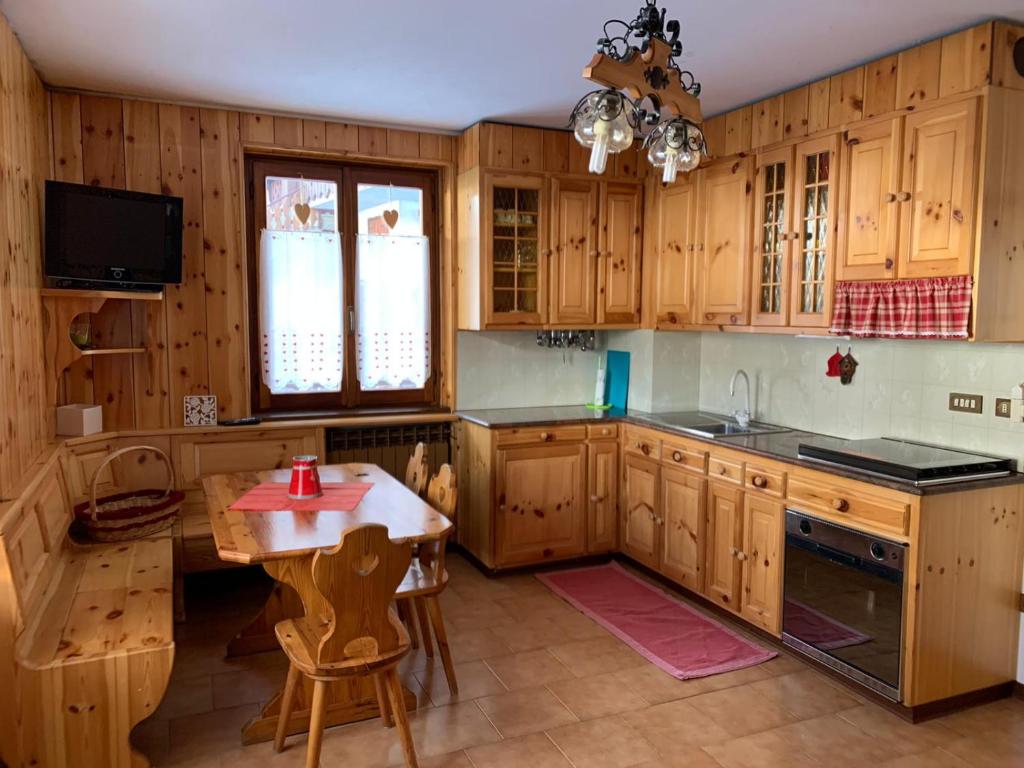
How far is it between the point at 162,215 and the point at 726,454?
298 centimetres

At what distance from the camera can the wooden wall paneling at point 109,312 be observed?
3857mm

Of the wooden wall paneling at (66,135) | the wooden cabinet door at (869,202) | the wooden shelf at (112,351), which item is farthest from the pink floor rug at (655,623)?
the wooden wall paneling at (66,135)

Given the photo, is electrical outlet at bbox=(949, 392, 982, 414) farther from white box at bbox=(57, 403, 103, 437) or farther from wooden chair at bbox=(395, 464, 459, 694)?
white box at bbox=(57, 403, 103, 437)

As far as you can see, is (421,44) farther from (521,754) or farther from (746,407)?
(521,754)

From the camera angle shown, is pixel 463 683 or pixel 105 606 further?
pixel 463 683

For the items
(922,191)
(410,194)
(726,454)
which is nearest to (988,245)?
(922,191)

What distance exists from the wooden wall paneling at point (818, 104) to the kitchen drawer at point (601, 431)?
1893 millimetres

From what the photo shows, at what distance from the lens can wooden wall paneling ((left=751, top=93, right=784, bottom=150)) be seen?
12.2 feet

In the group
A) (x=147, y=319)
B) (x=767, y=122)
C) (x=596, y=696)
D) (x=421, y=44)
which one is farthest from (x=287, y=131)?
(x=596, y=696)

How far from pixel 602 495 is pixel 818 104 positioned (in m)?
2.35

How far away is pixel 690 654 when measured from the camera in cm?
338

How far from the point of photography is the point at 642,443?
4.34 m

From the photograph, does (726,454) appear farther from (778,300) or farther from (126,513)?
(126,513)

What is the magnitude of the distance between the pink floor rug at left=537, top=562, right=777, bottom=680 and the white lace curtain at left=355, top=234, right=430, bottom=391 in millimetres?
1489
